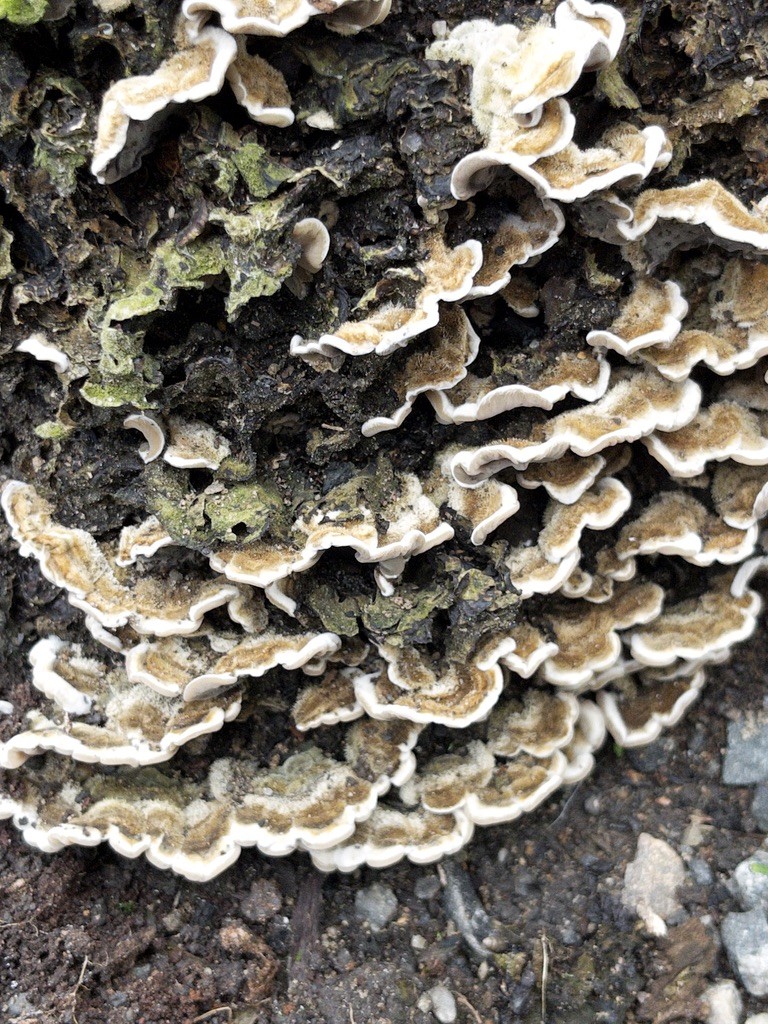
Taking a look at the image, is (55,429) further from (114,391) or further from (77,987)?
(77,987)

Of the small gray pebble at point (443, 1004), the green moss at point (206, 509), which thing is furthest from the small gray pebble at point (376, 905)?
the green moss at point (206, 509)

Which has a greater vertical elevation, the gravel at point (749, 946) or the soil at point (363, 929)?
the soil at point (363, 929)

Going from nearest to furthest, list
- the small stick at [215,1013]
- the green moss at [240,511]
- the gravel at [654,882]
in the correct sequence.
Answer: the green moss at [240,511], the small stick at [215,1013], the gravel at [654,882]

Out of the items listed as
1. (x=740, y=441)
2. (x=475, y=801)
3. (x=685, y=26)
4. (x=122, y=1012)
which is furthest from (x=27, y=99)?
(x=122, y=1012)

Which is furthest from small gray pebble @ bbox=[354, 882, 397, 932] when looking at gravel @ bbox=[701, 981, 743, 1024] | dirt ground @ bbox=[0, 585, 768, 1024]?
gravel @ bbox=[701, 981, 743, 1024]

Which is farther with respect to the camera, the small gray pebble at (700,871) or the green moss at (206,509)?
the small gray pebble at (700,871)

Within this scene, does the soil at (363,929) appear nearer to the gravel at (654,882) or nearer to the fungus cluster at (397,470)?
the gravel at (654,882)

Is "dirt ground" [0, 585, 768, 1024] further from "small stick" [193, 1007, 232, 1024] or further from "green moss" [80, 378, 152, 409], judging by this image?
"green moss" [80, 378, 152, 409]

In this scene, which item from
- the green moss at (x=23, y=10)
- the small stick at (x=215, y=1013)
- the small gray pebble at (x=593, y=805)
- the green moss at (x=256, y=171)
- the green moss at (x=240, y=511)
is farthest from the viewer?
the small gray pebble at (x=593, y=805)

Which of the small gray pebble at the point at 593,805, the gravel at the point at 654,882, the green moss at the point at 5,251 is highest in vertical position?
the green moss at the point at 5,251
